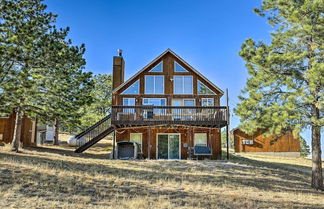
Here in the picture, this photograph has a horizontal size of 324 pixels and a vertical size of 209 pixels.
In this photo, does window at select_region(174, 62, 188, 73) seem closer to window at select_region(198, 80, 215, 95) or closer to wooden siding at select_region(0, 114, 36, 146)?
window at select_region(198, 80, 215, 95)

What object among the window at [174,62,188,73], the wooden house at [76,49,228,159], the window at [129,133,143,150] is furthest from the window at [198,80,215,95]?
the window at [129,133,143,150]

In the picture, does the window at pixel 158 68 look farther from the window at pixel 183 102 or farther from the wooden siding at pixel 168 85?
the window at pixel 183 102

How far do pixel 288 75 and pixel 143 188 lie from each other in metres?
8.22

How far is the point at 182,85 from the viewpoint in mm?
20938

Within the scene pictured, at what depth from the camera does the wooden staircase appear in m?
19.1

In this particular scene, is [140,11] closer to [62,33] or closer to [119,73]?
[119,73]

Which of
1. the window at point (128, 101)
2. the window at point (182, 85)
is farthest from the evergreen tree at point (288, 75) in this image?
the window at point (128, 101)

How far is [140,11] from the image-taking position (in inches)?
810

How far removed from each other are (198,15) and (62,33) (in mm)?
9462

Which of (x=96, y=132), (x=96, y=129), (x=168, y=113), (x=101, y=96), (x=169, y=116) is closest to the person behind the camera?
(x=169, y=116)

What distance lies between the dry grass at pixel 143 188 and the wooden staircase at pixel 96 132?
229 inches

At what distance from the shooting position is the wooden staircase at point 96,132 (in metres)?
19.1

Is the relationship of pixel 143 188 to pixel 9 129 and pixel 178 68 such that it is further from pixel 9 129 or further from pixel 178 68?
pixel 9 129

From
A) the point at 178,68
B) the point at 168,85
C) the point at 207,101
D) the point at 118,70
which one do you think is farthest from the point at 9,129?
the point at 207,101
